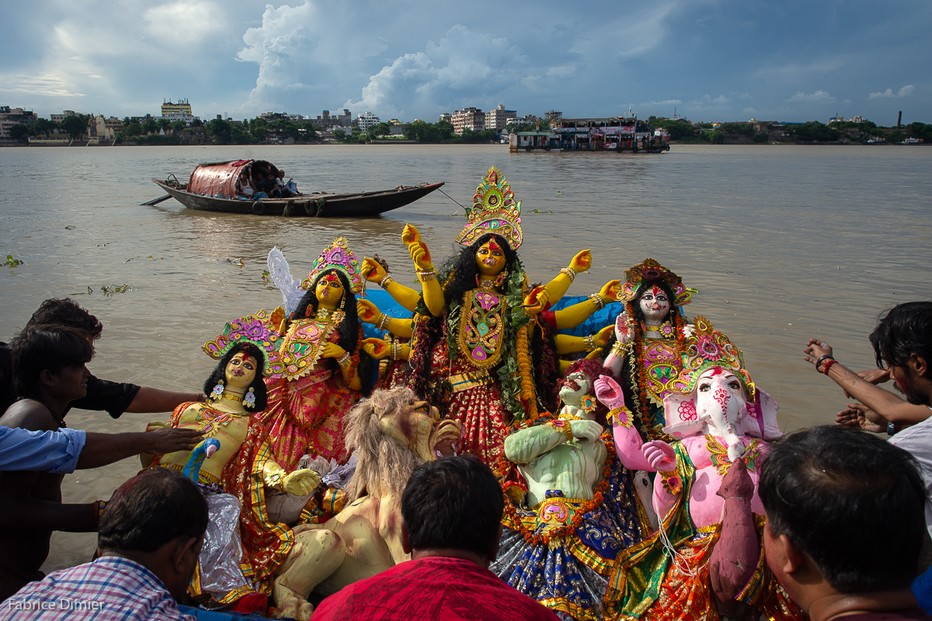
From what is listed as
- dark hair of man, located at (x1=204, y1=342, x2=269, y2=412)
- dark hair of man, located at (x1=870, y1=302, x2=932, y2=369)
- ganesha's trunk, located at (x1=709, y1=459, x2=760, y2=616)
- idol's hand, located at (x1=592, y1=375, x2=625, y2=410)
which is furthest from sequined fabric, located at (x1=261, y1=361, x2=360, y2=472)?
dark hair of man, located at (x1=870, y1=302, x2=932, y2=369)

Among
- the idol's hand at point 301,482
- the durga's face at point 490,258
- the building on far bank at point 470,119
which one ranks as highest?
the building on far bank at point 470,119

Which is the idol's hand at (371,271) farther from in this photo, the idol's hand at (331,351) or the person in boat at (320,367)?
the idol's hand at (331,351)

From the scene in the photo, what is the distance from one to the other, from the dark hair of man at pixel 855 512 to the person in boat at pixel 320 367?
3.08m

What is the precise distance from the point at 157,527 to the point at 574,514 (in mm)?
1891

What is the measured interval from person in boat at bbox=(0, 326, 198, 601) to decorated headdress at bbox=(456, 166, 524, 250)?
2.58 metres

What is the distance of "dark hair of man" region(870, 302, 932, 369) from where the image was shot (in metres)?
2.62

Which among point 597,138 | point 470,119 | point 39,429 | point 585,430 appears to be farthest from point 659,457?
point 470,119

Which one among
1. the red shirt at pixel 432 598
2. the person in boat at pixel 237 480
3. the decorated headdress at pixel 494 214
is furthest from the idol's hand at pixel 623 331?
the red shirt at pixel 432 598

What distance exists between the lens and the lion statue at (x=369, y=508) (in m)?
3.02

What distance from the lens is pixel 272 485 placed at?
338 cm

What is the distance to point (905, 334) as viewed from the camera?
2.65m

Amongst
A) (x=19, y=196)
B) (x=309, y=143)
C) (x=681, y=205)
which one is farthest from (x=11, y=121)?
(x=681, y=205)

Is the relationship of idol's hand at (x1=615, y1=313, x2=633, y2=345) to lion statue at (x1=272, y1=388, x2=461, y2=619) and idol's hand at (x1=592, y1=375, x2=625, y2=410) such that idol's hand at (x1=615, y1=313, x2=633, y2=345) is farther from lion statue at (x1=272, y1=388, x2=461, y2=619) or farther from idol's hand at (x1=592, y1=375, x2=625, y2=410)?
lion statue at (x1=272, y1=388, x2=461, y2=619)

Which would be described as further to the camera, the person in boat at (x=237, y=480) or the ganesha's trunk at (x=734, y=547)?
the person in boat at (x=237, y=480)
